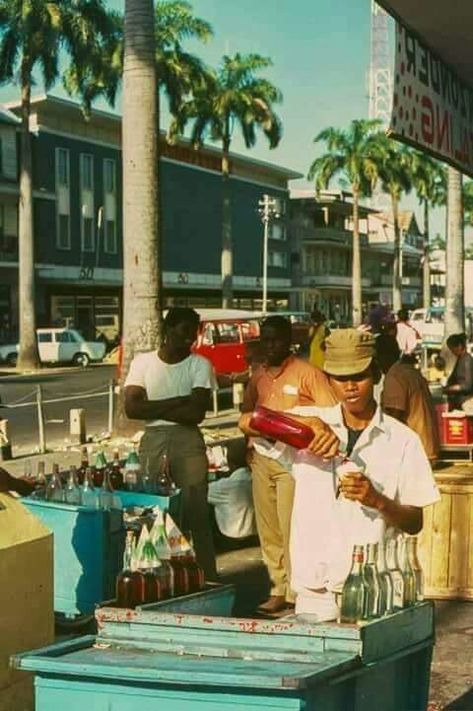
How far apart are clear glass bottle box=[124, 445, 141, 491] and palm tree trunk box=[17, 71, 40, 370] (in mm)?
31285

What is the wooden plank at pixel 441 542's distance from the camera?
25.2 feet

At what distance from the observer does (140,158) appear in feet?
47.0

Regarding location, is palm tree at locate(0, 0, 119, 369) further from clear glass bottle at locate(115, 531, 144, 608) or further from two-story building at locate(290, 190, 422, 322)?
two-story building at locate(290, 190, 422, 322)

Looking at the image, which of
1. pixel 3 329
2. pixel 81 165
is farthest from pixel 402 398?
pixel 81 165

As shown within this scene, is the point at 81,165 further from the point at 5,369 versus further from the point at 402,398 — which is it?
the point at 402,398

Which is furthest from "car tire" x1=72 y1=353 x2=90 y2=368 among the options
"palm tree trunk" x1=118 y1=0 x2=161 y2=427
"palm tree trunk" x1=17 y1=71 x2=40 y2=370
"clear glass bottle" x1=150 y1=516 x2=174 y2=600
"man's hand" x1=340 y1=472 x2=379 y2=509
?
"man's hand" x1=340 y1=472 x2=379 y2=509

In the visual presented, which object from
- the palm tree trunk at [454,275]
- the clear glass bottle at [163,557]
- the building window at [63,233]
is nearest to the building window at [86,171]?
the building window at [63,233]

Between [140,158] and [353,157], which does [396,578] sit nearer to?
[140,158]

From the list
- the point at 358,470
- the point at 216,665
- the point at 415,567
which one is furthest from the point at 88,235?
the point at 216,665

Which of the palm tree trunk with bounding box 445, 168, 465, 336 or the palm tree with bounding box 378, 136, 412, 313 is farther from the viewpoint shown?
the palm tree with bounding box 378, 136, 412, 313

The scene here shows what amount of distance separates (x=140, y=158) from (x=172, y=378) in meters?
8.12

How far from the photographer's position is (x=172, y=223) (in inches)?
2689

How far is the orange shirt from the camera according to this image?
261 inches

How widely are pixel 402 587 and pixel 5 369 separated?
1489 inches
